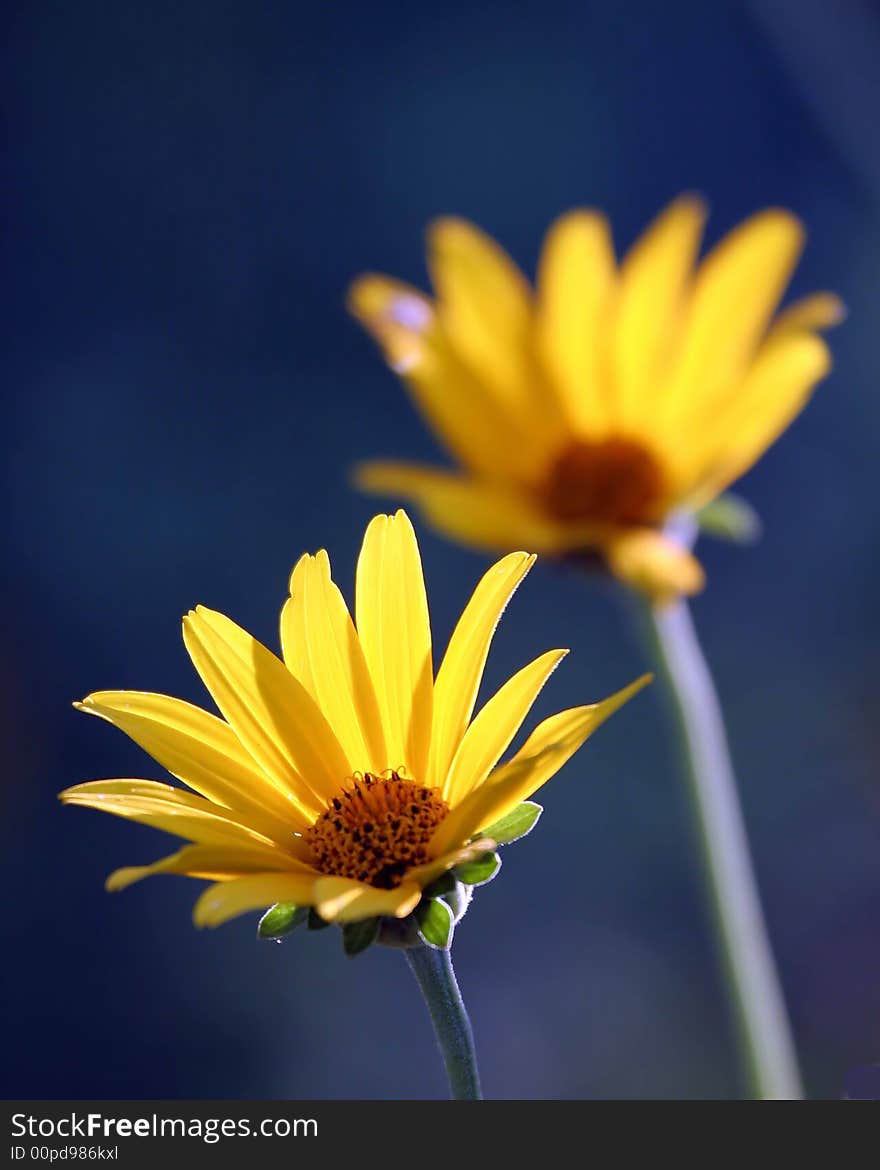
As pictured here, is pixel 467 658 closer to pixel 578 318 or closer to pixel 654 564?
pixel 654 564

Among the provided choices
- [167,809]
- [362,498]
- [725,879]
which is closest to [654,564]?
[725,879]

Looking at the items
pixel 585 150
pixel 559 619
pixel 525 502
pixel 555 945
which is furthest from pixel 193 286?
pixel 525 502

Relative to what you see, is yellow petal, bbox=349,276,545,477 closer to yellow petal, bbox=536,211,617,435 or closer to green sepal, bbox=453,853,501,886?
yellow petal, bbox=536,211,617,435

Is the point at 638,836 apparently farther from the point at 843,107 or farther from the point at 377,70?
the point at 377,70

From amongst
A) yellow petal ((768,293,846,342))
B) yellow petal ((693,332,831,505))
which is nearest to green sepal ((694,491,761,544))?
yellow petal ((693,332,831,505))

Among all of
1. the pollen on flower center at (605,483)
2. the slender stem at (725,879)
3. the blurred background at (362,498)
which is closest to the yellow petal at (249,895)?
the slender stem at (725,879)

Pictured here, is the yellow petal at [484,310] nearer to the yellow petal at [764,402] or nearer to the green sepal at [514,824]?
the yellow petal at [764,402]

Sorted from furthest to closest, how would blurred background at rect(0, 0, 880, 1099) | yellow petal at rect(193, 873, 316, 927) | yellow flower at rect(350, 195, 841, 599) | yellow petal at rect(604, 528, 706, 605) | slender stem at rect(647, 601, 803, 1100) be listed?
blurred background at rect(0, 0, 880, 1099), yellow flower at rect(350, 195, 841, 599), yellow petal at rect(604, 528, 706, 605), slender stem at rect(647, 601, 803, 1100), yellow petal at rect(193, 873, 316, 927)
